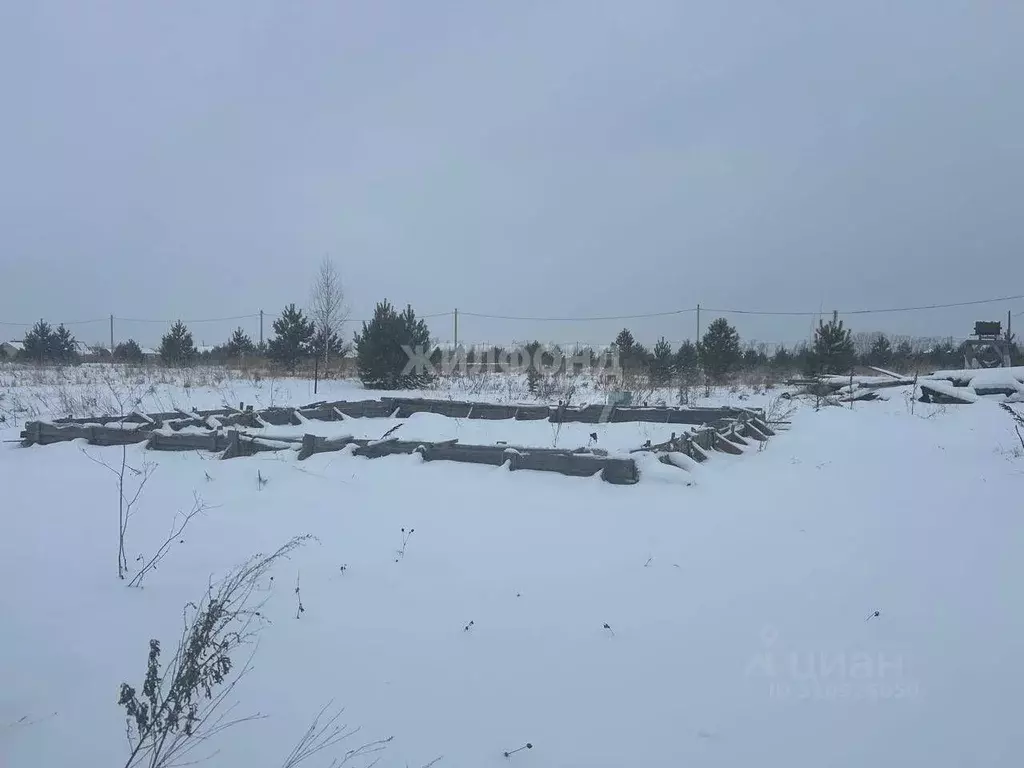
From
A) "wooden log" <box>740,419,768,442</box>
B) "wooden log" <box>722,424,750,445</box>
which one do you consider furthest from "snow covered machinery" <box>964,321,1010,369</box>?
"wooden log" <box>722,424,750,445</box>

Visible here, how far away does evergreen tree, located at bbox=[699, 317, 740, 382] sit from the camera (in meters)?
20.9

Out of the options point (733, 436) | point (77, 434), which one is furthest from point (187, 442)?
point (733, 436)

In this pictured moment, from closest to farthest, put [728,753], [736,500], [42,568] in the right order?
[728,753]
[42,568]
[736,500]

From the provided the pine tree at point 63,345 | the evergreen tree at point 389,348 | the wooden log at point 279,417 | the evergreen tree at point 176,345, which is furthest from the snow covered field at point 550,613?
the pine tree at point 63,345

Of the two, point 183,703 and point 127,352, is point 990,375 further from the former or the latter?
point 127,352

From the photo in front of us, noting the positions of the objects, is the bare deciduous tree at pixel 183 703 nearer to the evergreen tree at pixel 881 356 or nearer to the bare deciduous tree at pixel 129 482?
the bare deciduous tree at pixel 129 482

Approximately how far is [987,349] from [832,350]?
4770mm

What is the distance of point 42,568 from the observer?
146 inches

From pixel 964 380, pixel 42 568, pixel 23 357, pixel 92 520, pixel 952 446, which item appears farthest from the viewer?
pixel 23 357

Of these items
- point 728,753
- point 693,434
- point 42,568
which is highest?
point 693,434

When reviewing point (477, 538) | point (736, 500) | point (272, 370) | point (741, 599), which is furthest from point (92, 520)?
point (272, 370)

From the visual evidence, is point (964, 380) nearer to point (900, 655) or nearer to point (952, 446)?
point (952, 446)

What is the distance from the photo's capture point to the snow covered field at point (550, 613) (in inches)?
92.3

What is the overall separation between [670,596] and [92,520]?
4.37m
